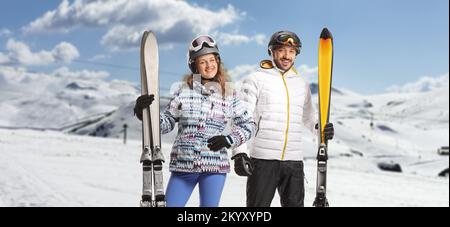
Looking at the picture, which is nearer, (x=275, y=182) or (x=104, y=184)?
(x=275, y=182)

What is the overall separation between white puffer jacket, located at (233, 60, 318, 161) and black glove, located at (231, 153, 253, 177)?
0.28m

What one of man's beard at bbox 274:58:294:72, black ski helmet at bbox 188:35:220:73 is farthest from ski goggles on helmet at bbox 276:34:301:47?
black ski helmet at bbox 188:35:220:73

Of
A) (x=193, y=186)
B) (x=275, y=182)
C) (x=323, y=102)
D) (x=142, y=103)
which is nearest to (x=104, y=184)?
(x=275, y=182)

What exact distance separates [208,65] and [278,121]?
0.68 metres

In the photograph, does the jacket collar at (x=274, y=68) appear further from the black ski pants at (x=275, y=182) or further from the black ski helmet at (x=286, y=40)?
the black ski pants at (x=275, y=182)

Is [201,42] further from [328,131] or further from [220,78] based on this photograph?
[328,131]

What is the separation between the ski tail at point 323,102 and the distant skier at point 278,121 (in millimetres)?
79

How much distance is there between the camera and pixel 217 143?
3.44m

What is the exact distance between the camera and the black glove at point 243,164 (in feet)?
11.9

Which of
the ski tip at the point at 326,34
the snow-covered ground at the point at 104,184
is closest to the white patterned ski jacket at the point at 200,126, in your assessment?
the ski tip at the point at 326,34

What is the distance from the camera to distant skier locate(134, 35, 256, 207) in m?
3.58

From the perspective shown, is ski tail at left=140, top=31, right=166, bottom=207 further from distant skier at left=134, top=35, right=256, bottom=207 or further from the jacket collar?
the jacket collar

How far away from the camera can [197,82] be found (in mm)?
3639
